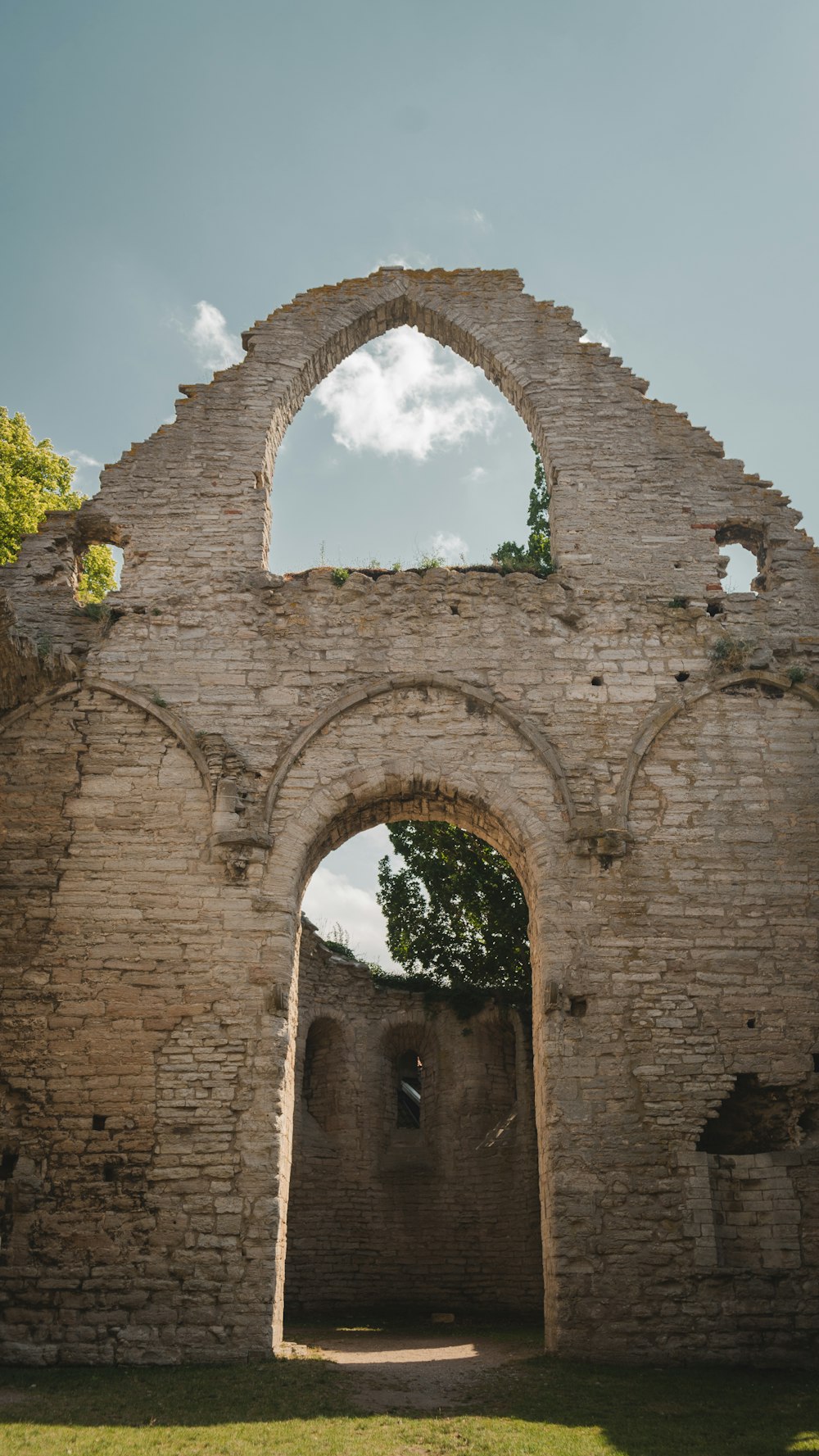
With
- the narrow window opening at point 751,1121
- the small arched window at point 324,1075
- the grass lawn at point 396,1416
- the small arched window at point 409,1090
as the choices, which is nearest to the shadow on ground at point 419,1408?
the grass lawn at point 396,1416

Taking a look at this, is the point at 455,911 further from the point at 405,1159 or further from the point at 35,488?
the point at 35,488

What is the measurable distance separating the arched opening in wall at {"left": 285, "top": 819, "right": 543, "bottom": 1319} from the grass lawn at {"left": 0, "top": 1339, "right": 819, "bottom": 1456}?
20.8ft

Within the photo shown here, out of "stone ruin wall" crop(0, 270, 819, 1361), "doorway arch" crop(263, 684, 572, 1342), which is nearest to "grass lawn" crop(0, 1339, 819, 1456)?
"stone ruin wall" crop(0, 270, 819, 1361)

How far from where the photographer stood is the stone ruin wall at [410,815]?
7793mm

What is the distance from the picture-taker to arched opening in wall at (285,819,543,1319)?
13.4 m

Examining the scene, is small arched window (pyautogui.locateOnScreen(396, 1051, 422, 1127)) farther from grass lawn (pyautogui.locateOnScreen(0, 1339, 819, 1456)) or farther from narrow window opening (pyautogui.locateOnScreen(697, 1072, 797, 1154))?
grass lawn (pyautogui.locateOnScreen(0, 1339, 819, 1456))

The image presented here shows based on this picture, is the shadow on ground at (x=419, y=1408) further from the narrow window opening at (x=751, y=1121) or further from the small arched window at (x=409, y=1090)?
the small arched window at (x=409, y=1090)

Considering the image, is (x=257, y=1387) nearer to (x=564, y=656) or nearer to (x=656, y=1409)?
(x=656, y=1409)

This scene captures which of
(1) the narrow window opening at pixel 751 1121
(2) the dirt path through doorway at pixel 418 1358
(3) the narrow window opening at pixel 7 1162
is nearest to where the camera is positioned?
(2) the dirt path through doorway at pixel 418 1358

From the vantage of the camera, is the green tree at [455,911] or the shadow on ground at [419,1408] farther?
the green tree at [455,911]

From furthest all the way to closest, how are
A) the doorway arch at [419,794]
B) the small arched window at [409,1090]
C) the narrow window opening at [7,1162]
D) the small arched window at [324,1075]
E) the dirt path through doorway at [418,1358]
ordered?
1. the small arched window at [409,1090]
2. the small arched window at [324,1075]
3. the doorway arch at [419,794]
4. the narrow window opening at [7,1162]
5. the dirt path through doorway at [418,1358]

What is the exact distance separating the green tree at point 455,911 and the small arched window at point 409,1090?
1238mm

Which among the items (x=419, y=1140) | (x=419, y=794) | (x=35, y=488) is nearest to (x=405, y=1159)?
(x=419, y=1140)

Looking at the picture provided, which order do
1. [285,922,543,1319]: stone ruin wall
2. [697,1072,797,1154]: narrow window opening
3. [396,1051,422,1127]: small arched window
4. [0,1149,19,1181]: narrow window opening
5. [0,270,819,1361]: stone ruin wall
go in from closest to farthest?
[0,270,819,1361]: stone ruin wall, [0,1149,19,1181]: narrow window opening, [697,1072,797,1154]: narrow window opening, [285,922,543,1319]: stone ruin wall, [396,1051,422,1127]: small arched window
